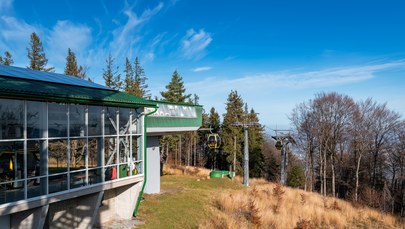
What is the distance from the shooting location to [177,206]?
1501cm

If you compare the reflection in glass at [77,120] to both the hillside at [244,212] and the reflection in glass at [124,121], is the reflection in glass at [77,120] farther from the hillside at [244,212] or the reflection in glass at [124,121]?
the hillside at [244,212]

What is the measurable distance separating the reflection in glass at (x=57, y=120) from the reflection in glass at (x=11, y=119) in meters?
0.89

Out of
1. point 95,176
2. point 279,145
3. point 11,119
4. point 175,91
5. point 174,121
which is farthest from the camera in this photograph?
point 175,91

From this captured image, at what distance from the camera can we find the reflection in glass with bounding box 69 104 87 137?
9.46 metres

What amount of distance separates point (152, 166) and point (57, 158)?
717 centimetres

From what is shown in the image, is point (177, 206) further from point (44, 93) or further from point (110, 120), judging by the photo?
point (44, 93)

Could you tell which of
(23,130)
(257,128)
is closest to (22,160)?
(23,130)

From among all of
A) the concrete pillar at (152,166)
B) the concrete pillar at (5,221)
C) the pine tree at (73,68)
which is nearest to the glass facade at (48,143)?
the concrete pillar at (5,221)

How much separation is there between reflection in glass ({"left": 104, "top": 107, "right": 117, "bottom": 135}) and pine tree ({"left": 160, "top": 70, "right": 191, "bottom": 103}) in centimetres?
3075

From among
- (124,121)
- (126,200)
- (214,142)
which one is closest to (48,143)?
(124,121)

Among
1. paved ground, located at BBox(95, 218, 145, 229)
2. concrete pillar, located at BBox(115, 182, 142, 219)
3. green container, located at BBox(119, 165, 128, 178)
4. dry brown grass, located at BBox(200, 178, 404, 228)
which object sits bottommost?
dry brown grass, located at BBox(200, 178, 404, 228)

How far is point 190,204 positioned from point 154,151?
3962 millimetres

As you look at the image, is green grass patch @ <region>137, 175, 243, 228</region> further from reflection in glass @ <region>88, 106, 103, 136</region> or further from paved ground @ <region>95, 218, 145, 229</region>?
reflection in glass @ <region>88, 106, 103, 136</region>

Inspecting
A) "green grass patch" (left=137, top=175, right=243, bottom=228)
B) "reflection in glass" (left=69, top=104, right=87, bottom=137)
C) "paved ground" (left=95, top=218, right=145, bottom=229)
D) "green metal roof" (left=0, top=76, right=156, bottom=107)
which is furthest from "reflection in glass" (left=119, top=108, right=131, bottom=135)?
"green grass patch" (left=137, top=175, right=243, bottom=228)
